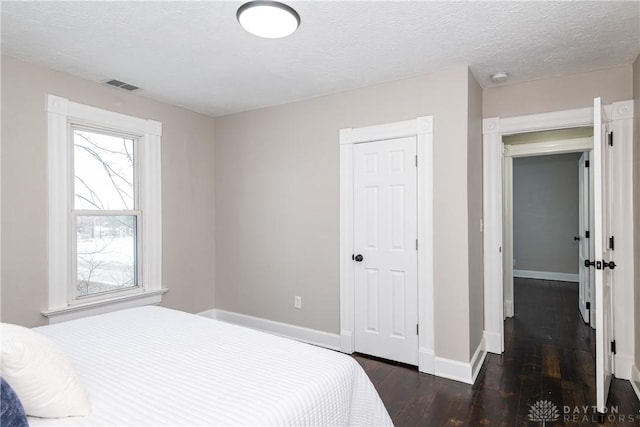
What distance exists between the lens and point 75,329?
A: 77.9 inches

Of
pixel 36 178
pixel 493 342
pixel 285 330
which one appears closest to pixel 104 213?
pixel 36 178

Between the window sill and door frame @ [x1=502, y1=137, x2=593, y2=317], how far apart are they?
3.94 m

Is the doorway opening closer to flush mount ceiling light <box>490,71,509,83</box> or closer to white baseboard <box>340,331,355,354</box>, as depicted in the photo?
flush mount ceiling light <box>490,71,509,83</box>

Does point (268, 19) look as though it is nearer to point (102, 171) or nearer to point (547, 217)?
point (102, 171)

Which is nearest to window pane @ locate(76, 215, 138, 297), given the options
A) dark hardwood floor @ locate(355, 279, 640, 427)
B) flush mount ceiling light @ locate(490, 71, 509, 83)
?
dark hardwood floor @ locate(355, 279, 640, 427)

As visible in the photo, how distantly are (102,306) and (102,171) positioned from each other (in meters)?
1.27

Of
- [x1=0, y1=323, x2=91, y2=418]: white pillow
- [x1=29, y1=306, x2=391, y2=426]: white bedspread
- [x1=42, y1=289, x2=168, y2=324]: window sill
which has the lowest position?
[x1=42, y1=289, x2=168, y2=324]: window sill

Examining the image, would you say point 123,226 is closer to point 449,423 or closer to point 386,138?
point 386,138

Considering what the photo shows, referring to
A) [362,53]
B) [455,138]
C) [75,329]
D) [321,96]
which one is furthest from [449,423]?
[321,96]

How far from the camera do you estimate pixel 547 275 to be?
6762mm

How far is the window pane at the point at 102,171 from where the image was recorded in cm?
311

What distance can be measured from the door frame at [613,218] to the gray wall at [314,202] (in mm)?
199

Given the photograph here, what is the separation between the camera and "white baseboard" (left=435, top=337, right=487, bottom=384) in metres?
2.73

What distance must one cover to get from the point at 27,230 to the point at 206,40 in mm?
2042
